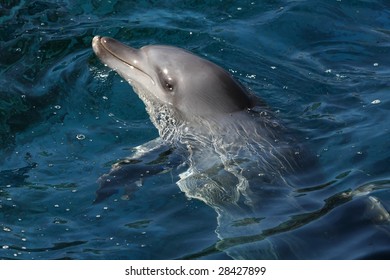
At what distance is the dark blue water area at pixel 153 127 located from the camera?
8742 mm

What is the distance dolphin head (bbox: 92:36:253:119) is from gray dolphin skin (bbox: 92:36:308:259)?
0.04 feet

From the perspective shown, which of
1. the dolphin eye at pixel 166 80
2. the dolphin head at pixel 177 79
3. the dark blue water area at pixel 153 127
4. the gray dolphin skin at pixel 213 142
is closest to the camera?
the dark blue water area at pixel 153 127

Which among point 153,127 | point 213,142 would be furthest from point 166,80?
point 213,142

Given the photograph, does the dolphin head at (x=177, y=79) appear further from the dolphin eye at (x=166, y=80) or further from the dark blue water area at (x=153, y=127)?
the dark blue water area at (x=153, y=127)

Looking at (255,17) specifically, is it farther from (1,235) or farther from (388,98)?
(1,235)

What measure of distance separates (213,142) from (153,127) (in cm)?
115

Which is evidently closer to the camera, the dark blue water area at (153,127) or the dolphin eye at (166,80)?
the dark blue water area at (153,127)

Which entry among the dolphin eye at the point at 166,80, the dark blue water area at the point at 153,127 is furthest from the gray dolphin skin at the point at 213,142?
the dark blue water area at the point at 153,127

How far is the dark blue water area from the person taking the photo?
8.74m

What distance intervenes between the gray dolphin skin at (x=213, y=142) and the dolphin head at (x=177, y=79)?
12 millimetres

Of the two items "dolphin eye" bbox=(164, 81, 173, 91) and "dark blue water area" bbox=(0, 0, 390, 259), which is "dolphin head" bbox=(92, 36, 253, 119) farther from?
"dark blue water area" bbox=(0, 0, 390, 259)

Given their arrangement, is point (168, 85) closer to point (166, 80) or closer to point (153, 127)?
point (166, 80)

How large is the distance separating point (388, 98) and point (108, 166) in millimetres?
3803

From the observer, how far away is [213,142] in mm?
9922
